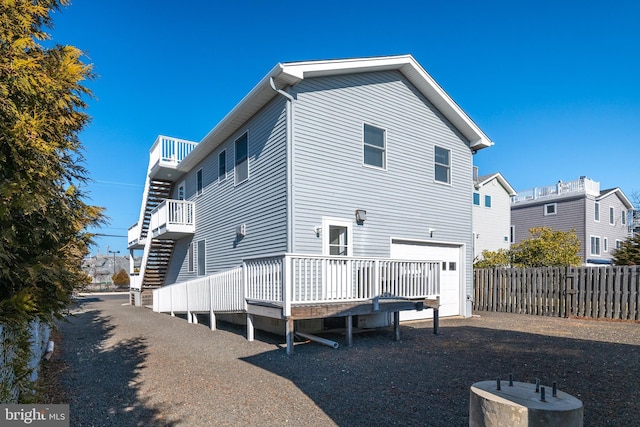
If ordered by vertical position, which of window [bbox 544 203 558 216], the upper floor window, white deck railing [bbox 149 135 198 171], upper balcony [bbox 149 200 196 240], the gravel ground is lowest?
the gravel ground

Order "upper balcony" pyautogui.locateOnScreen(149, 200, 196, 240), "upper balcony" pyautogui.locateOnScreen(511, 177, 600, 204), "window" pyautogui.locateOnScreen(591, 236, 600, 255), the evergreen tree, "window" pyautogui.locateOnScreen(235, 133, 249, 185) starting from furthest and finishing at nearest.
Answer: "window" pyautogui.locateOnScreen(591, 236, 600, 255) → "upper balcony" pyautogui.locateOnScreen(511, 177, 600, 204) → "upper balcony" pyautogui.locateOnScreen(149, 200, 196, 240) → "window" pyautogui.locateOnScreen(235, 133, 249, 185) → the evergreen tree

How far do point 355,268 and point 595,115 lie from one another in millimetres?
16152

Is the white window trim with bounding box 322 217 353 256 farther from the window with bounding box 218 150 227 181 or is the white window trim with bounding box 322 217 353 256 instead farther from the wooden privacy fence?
the wooden privacy fence

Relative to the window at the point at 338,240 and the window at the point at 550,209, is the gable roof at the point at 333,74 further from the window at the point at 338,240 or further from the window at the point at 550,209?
the window at the point at 550,209

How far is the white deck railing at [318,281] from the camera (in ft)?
23.5

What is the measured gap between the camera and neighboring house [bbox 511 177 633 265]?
25.5m

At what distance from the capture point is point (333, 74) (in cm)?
970

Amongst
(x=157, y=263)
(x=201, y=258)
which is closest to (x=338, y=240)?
(x=201, y=258)

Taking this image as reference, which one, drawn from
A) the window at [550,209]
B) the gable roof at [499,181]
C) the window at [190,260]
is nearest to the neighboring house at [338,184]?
the window at [190,260]

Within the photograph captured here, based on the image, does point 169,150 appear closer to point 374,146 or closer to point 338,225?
point 374,146

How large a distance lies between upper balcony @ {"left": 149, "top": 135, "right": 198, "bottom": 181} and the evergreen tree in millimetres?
11010

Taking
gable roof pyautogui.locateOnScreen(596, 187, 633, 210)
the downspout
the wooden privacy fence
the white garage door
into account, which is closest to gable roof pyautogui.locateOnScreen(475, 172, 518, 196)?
gable roof pyautogui.locateOnScreen(596, 187, 633, 210)

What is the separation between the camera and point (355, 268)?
25.8 feet

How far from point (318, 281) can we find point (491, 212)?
20126 millimetres
